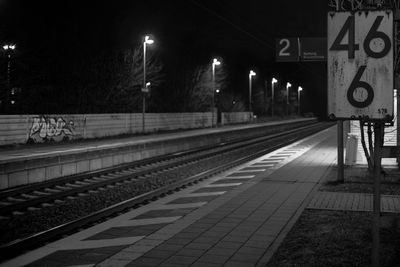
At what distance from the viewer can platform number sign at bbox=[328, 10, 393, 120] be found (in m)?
4.36

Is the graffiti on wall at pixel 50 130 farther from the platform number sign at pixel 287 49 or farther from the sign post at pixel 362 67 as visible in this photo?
the sign post at pixel 362 67

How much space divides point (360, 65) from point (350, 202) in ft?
21.8

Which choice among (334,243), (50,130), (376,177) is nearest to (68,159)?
(50,130)

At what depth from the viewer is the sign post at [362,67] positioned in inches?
172

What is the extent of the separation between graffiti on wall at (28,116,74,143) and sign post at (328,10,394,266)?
24952mm

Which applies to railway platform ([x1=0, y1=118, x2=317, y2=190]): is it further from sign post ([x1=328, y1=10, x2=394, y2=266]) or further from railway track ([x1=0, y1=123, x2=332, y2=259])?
sign post ([x1=328, y1=10, x2=394, y2=266])

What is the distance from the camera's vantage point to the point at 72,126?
1246 inches

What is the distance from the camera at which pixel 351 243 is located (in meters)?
7.02

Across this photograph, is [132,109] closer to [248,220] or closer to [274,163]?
[274,163]

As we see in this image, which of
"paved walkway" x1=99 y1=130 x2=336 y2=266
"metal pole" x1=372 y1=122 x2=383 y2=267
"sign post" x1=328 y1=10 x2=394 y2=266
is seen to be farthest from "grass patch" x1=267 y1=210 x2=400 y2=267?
"sign post" x1=328 y1=10 x2=394 y2=266

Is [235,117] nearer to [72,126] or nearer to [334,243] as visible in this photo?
[72,126]

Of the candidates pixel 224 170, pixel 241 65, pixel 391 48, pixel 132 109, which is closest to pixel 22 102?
pixel 132 109

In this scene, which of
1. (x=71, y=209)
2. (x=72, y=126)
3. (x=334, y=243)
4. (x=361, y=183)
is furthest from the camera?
(x=72, y=126)

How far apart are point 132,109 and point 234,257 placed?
37573 mm
